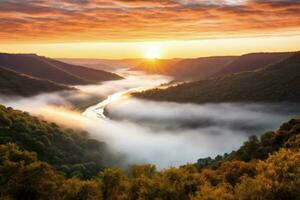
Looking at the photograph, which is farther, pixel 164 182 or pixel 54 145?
pixel 54 145

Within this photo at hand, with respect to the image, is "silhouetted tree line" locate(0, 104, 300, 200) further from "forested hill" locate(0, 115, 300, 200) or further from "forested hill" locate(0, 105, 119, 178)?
"forested hill" locate(0, 105, 119, 178)

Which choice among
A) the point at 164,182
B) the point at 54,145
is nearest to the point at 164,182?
the point at 164,182

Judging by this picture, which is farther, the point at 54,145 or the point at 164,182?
the point at 54,145

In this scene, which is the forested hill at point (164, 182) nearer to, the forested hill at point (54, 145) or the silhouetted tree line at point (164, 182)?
the silhouetted tree line at point (164, 182)

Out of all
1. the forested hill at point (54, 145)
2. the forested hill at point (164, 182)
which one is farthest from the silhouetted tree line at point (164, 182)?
the forested hill at point (54, 145)

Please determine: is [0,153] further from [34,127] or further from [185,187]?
[34,127]

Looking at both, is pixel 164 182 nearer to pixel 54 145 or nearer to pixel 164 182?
pixel 164 182

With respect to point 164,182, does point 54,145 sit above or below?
below

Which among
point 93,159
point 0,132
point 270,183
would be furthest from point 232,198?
point 93,159
